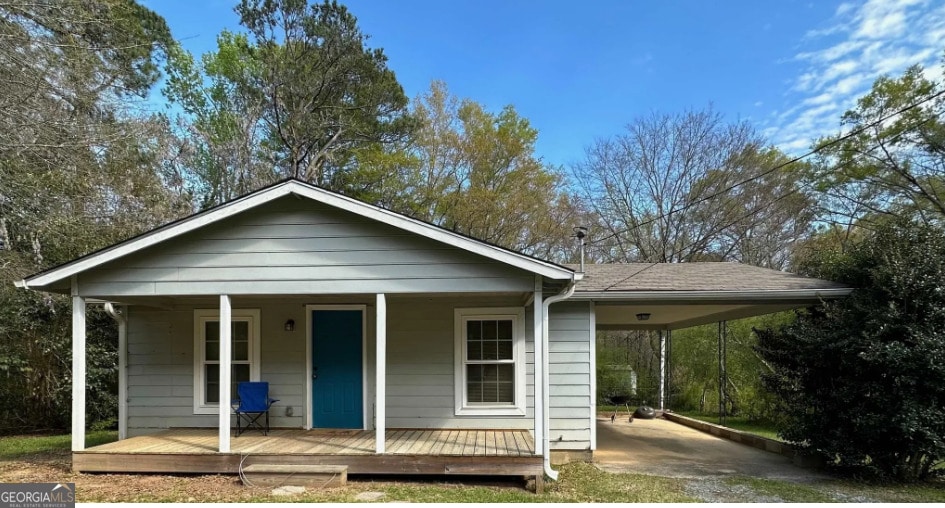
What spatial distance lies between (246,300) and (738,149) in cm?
1700

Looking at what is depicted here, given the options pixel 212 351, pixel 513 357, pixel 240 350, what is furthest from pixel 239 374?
pixel 513 357

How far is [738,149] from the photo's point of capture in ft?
59.0

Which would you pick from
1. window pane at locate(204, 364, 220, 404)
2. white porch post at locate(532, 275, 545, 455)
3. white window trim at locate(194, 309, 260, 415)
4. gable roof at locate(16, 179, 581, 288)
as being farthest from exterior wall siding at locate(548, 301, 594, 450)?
window pane at locate(204, 364, 220, 404)

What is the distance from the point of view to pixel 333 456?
5.62m

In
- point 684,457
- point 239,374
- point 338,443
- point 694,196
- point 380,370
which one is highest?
point 694,196

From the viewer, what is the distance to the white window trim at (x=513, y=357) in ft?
23.2

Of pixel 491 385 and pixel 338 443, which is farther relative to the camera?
pixel 491 385

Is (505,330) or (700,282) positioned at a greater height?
(700,282)

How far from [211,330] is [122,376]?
1.37m

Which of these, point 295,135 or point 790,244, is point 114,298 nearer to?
point 295,135

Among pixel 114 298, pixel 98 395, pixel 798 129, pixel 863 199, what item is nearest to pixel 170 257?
pixel 114 298

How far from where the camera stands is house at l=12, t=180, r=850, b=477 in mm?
5570

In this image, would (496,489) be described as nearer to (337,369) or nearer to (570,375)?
(570,375)

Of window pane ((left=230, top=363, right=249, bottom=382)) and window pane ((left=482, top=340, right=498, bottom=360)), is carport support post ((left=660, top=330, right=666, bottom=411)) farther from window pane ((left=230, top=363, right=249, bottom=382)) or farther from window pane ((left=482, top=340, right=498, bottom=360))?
window pane ((left=230, top=363, right=249, bottom=382))
